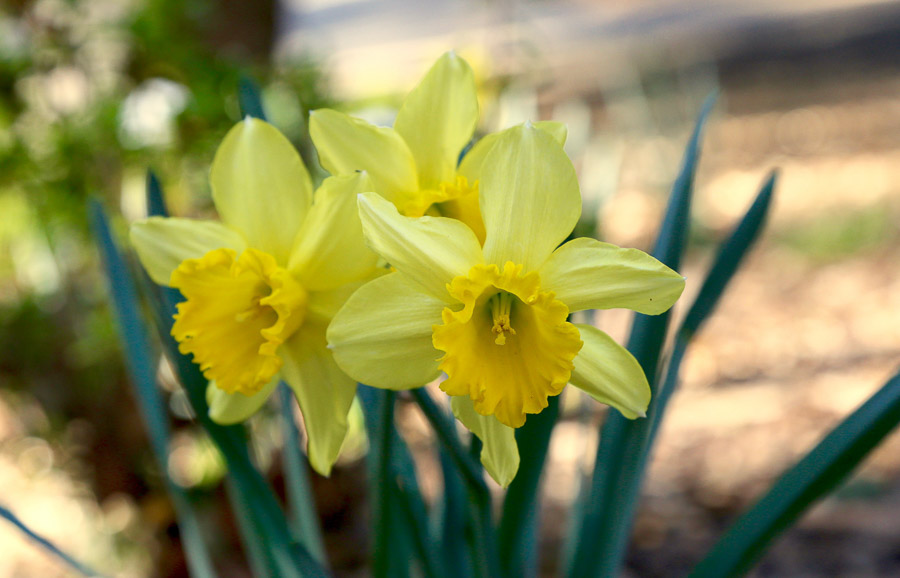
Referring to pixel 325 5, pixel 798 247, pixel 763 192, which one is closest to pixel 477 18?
pixel 325 5

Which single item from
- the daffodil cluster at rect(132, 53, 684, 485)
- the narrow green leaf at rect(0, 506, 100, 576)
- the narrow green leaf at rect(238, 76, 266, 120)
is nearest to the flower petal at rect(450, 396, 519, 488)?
the daffodil cluster at rect(132, 53, 684, 485)

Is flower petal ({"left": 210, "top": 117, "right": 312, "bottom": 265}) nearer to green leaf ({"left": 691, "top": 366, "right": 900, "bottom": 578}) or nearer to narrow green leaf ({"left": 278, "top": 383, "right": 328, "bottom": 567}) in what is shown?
narrow green leaf ({"left": 278, "top": 383, "right": 328, "bottom": 567})

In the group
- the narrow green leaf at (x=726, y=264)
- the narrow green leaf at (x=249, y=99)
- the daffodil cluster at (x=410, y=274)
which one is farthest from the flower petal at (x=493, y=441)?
the narrow green leaf at (x=249, y=99)

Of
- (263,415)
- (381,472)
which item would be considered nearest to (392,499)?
(381,472)

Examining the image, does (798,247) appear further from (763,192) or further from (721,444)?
(763,192)

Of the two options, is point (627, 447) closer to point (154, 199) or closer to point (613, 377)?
point (613, 377)

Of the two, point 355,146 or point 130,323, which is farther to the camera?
point 130,323
